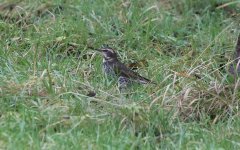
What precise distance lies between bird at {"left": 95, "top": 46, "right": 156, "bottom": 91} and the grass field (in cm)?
10

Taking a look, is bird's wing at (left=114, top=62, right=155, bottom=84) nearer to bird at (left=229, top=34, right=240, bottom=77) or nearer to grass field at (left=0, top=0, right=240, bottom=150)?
grass field at (left=0, top=0, right=240, bottom=150)

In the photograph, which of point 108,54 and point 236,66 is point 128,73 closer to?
point 108,54

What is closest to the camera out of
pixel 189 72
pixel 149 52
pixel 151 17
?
pixel 189 72

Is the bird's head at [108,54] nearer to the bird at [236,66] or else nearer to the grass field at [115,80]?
the grass field at [115,80]

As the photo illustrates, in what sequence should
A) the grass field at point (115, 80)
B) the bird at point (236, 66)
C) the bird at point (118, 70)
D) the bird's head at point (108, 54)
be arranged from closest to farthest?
1. the grass field at point (115, 80)
2. the bird at point (236, 66)
3. the bird at point (118, 70)
4. the bird's head at point (108, 54)

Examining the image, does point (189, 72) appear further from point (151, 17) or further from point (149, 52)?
point (151, 17)

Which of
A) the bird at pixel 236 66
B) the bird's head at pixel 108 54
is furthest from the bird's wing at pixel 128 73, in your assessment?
the bird at pixel 236 66

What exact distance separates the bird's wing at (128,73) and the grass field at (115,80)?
0.15m

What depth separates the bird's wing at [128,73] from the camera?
791 centimetres

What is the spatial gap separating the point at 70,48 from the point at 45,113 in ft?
8.28

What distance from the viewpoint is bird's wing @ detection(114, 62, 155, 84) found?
7.91 metres

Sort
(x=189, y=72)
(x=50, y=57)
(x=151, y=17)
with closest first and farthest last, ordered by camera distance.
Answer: (x=189, y=72)
(x=50, y=57)
(x=151, y=17)

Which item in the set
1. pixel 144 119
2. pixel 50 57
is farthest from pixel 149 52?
pixel 144 119

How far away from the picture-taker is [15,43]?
29.1 ft
